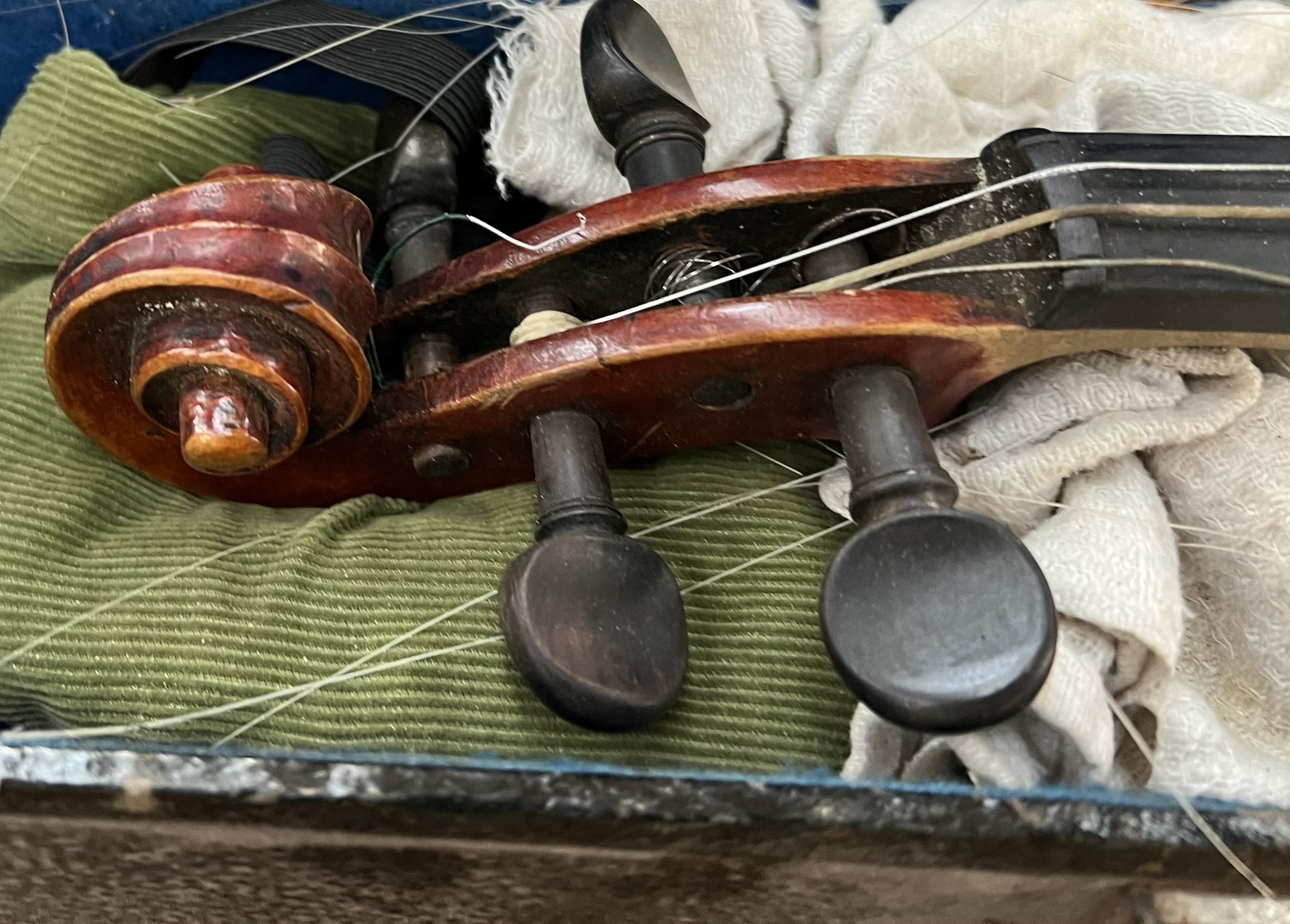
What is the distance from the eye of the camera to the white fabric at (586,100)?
0.86 meters

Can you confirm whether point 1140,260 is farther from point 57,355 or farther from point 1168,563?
point 57,355

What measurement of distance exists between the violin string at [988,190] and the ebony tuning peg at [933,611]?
0.15m

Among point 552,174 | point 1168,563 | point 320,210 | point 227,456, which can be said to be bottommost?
point 1168,563

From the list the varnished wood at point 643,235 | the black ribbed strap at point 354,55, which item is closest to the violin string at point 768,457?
the varnished wood at point 643,235

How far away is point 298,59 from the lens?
2.80 ft

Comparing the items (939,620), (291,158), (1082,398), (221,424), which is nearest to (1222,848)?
(939,620)

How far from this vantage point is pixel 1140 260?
0.60 meters

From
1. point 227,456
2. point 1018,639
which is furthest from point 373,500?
point 1018,639

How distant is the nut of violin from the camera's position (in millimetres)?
583

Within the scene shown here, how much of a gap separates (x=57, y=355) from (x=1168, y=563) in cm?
65

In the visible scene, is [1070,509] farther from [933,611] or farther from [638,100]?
[638,100]

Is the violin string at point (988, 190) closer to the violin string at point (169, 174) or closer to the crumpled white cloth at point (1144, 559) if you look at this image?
the crumpled white cloth at point (1144, 559)

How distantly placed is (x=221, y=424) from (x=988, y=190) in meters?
0.46

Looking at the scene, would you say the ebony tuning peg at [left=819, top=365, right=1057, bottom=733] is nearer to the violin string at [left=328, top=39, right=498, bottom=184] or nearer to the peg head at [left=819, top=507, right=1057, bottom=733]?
the peg head at [left=819, top=507, right=1057, bottom=733]
